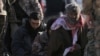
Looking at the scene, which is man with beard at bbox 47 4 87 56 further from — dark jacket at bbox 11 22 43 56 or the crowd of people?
dark jacket at bbox 11 22 43 56

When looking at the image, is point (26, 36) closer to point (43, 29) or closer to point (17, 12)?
point (43, 29)

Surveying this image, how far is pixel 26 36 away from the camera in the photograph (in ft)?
29.5

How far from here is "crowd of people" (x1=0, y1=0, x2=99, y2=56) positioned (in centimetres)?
816

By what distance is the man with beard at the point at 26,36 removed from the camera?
8.83 m

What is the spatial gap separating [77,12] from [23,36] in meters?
1.23

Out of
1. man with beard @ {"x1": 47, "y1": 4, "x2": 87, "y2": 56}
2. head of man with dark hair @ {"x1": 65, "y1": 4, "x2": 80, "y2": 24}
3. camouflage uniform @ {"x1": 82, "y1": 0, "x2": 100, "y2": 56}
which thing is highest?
camouflage uniform @ {"x1": 82, "y1": 0, "x2": 100, "y2": 56}

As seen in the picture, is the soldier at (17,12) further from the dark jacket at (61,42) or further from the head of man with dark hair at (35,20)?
the dark jacket at (61,42)

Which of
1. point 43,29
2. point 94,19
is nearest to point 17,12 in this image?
point 43,29

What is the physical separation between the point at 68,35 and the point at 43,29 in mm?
1059

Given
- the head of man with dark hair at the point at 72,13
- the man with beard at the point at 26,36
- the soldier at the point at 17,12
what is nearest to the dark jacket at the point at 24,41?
the man with beard at the point at 26,36

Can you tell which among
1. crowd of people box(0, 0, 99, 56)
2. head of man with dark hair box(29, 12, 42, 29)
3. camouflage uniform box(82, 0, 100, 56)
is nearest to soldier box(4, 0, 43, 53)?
crowd of people box(0, 0, 99, 56)

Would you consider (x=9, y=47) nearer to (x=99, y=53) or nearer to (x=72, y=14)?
(x=72, y=14)

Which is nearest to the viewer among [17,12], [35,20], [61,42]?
[61,42]

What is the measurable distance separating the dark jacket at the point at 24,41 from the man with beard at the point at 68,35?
683 mm
